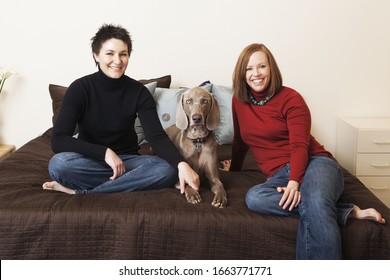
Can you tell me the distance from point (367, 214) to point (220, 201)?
564mm

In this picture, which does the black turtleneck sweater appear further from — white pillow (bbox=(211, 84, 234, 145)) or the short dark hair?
white pillow (bbox=(211, 84, 234, 145))

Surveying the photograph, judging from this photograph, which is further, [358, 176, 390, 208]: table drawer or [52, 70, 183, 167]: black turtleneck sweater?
[358, 176, 390, 208]: table drawer

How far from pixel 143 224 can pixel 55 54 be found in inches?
77.8

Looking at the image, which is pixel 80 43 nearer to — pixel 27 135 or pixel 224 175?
pixel 27 135

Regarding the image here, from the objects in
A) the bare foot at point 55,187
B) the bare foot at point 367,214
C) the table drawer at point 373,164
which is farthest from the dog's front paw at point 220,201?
the table drawer at point 373,164

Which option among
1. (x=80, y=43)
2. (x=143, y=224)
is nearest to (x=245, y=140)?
(x=143, y=224)

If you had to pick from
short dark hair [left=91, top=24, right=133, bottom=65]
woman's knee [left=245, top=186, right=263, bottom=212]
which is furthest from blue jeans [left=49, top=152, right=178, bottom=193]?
short dark hair [left=91, top=24, right=133, bottom=65]

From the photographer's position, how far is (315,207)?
1.45m

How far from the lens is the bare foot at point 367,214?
152 centimetres

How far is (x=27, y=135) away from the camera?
3172mm

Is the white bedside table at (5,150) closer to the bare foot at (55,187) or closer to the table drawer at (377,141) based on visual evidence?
the bare foot at (55,187)

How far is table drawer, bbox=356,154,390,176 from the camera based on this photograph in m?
2.69

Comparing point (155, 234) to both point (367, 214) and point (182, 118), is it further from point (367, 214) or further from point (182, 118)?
point (367, 214)

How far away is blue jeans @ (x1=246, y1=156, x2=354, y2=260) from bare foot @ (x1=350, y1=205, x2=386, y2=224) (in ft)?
0.10
